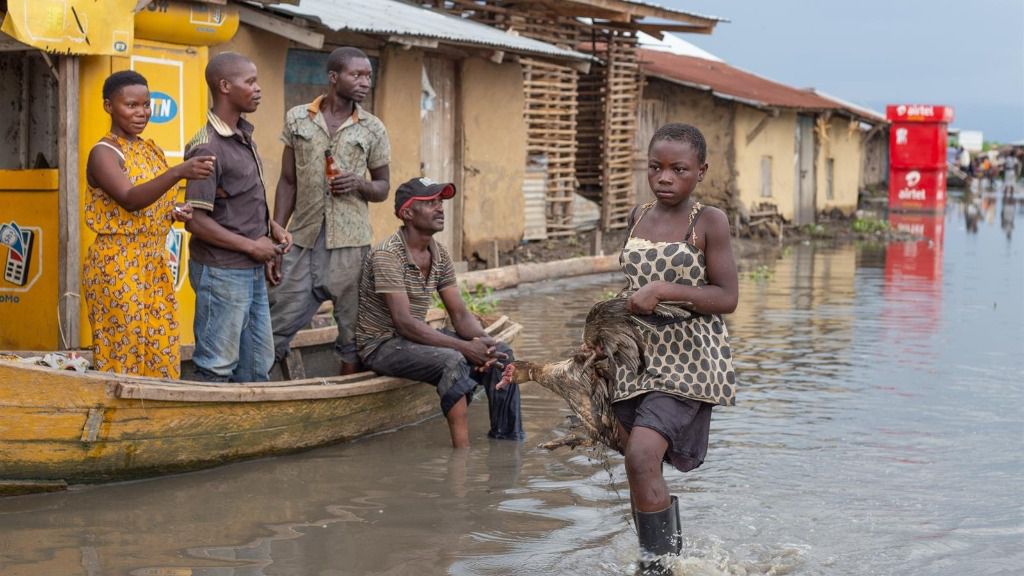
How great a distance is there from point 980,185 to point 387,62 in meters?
44.4

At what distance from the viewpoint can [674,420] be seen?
4.75m

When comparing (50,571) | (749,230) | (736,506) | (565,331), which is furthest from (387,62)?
(749,230)

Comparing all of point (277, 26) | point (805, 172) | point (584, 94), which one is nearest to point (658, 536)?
point (277, 26)

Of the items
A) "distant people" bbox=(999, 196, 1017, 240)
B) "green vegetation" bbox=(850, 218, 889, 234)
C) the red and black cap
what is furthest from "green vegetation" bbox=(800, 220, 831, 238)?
the red and black cap

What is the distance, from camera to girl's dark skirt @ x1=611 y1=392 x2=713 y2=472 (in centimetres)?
473

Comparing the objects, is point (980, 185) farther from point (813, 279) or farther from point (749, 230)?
point (813, 279)

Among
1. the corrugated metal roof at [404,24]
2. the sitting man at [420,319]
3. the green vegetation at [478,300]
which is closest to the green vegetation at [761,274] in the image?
the corrugated metal roof at [404,24]

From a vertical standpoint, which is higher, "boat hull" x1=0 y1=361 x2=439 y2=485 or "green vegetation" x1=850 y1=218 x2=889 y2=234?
"green vegetation" x1=850 y1=218 x2=889 y2=234

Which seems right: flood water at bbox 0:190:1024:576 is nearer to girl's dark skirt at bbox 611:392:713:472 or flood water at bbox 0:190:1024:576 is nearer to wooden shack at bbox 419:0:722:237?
girl's dark skirt at bbox 611:392:713:472

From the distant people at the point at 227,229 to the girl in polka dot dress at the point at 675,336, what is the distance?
2.32 metres

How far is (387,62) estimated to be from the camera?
12.8 meters

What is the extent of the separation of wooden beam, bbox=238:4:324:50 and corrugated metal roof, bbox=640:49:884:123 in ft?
36.5

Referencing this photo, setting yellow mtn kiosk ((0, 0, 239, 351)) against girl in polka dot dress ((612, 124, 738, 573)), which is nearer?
girl in polka dot dress ((612, 124, 738, 573))

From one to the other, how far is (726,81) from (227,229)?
1853cm
